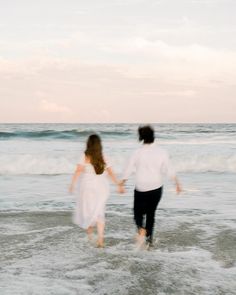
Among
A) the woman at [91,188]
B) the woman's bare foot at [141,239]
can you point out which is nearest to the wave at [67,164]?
the woman at [91,188]

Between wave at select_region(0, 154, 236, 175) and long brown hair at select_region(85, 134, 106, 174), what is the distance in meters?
13.1

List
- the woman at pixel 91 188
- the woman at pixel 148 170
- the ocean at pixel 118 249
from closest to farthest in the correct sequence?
the ocean at pixel 118 249
the woman at pixel 148 170
the woman at pixel 91 188

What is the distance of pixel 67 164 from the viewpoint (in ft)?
73.4

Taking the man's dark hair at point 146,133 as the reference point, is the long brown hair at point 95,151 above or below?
below

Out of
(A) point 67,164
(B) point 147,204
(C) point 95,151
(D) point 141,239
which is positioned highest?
(C) point 95,151

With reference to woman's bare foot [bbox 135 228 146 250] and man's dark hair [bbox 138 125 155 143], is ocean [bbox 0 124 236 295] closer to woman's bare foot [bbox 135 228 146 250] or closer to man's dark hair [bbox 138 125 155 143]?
woman's bare foot [bbox 135 228 146 250]

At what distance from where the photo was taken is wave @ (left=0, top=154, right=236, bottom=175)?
20.6 metres

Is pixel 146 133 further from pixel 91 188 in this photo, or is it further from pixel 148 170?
pixel 91 188

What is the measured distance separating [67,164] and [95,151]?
15.7 meters

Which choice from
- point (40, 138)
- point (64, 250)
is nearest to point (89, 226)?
point (64, 250)

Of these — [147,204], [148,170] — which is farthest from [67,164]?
[148,170]

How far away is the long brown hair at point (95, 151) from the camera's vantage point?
6809mm

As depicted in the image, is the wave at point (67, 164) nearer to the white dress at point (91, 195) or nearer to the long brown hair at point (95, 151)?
the white dress at point (91, 195)

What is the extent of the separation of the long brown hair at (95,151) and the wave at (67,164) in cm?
1311
